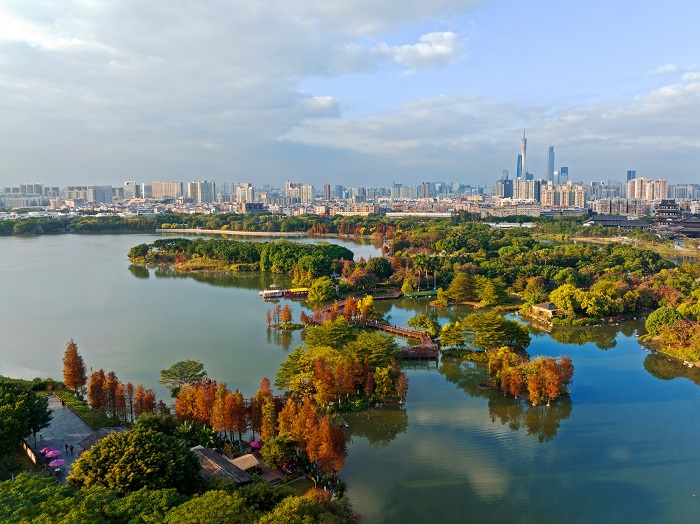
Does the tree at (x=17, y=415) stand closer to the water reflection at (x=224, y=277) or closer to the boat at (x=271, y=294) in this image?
the boat at (x=271, y=294)

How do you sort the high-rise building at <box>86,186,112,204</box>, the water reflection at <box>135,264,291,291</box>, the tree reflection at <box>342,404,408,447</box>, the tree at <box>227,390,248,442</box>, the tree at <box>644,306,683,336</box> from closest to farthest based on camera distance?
1. the tree at <box>227,390,248,442</box>
2. the tree reflection at <box>342,404,408,447</box>
3. the tree at <box>644,306,683,336</box>
4. the water reflection at <box>135,264,291,291</box>
5. the high-rise building at <box>86,186,112,204</box>

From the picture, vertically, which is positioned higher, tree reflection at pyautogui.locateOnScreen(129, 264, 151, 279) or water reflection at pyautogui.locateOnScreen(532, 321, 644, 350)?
tree reflection at pyautogui.locateOnScreen(129, 264, 151, 279)

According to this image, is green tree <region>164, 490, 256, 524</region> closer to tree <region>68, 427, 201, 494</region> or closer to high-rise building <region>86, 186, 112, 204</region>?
tree <region>68, 427, 201, 494</region>

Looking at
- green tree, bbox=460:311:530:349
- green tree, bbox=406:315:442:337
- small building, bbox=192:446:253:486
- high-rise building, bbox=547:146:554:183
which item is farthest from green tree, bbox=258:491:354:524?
high-rise building, bbox=547:146:554:183

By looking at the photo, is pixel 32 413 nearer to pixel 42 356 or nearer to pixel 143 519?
pixel 143 519

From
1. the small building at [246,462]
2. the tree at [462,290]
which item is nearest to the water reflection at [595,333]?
the tree at [462,290]
